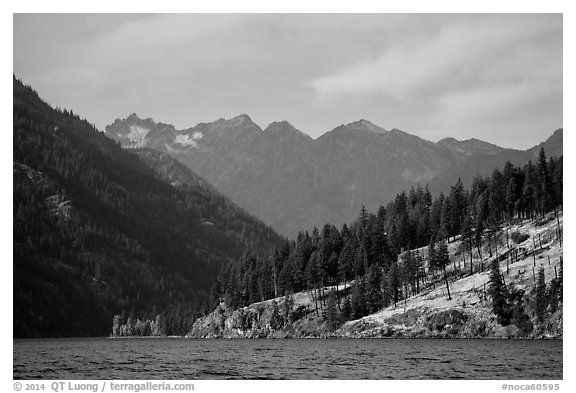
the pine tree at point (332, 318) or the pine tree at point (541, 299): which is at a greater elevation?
the pine tree at point (541, 299)

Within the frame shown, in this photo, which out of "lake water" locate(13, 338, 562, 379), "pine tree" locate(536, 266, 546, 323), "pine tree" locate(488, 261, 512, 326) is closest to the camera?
"lake water" locate(13, 338, 562, 379)

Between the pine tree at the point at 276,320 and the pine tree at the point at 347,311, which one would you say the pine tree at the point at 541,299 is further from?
the pine tree at the point at 276,320

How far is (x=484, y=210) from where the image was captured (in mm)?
187250

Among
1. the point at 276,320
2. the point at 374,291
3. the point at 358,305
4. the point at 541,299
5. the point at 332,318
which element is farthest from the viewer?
the point at 276,320

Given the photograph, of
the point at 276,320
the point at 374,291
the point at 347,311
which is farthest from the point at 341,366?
the point at 276,320

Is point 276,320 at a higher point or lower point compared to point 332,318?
lower

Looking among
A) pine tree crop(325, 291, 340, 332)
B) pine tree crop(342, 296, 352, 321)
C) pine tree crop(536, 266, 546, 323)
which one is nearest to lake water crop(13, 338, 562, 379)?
pine tree crop(536, 266, 546, 323)

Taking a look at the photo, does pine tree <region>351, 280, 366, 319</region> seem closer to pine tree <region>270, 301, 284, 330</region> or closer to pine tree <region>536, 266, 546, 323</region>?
pine tree <region>270, 301, 284, 330</region>

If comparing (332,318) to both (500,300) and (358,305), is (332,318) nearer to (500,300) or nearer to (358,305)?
(358,305)

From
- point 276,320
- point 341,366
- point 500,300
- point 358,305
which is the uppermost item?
point 500,300

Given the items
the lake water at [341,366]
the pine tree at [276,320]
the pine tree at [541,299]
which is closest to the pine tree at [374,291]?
the pine tree at [276,320]

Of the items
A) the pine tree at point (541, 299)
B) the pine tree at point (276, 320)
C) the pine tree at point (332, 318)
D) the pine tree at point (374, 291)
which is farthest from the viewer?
the pine tree at point (276, 320)
